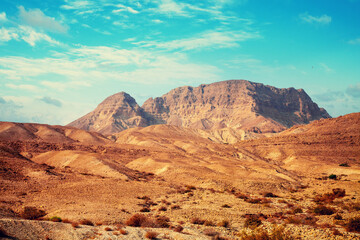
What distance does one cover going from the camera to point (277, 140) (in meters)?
97.2

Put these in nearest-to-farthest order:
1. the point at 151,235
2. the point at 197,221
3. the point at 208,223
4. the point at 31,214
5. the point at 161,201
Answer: the point at 151,235, the point at 31,214, the point at 208,223, the point at 197,221, the point at 161,201

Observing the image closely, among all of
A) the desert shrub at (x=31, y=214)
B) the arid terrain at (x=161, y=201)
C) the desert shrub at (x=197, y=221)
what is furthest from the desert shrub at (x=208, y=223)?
the desert shrub at (x=31, y=214)

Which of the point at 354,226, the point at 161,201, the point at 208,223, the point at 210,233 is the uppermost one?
Result: the point at 354,226

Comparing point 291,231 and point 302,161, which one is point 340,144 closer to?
point 302,161

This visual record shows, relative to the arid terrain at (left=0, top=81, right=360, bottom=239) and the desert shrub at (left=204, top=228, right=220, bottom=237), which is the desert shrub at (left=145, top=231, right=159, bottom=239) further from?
the desert shrub at (left=204, top=228, right=220, bottom=237)

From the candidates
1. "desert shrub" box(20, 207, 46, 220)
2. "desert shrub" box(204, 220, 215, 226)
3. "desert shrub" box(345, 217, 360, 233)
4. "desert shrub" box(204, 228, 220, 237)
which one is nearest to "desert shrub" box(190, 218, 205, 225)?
"desert shrub" box(204, 220, 215, 226)

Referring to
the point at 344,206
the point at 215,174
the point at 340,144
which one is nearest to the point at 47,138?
the point at 215,174

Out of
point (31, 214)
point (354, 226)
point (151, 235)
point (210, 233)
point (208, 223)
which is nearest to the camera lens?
point (151, 235)

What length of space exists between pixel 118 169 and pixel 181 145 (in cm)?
5851

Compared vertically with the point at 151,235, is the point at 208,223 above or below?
below

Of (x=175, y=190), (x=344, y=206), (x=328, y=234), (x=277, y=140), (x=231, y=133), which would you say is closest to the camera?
(x=328, y=234)

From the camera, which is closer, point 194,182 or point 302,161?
point 194,182

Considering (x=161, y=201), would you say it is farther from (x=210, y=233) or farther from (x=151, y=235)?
(x=151, y=235)

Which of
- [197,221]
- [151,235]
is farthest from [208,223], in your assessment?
[151,235]
